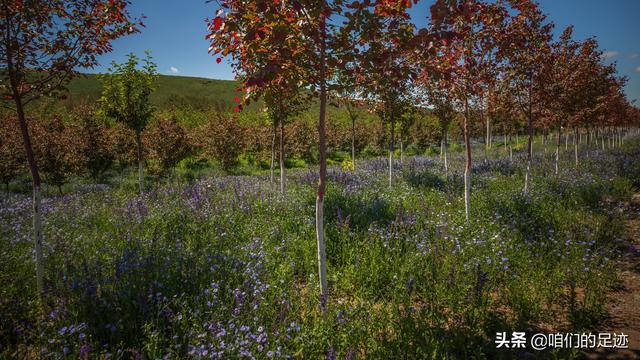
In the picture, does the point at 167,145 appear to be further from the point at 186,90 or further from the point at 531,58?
the point at 186,90

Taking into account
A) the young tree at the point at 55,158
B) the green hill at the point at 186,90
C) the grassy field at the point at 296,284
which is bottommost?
the grassy field at the point at 296,284

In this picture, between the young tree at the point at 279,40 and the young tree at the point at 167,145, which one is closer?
the young tree at the point at 279,40

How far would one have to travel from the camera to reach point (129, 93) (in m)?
12.4

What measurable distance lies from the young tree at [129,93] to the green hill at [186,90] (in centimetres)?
9954

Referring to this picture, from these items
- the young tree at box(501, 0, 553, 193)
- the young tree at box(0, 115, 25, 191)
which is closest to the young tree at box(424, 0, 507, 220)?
the young tree at box(501, 0, 553, 193)

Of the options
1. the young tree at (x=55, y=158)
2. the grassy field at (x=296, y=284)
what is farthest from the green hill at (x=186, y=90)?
the grassy field at (x=296, y=284)

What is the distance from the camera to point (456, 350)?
3.53m

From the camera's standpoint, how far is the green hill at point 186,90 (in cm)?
10746

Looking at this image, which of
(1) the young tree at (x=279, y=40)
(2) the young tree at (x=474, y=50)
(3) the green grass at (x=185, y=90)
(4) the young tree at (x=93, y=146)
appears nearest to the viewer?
(1) the young tree at (x=279, y=40)

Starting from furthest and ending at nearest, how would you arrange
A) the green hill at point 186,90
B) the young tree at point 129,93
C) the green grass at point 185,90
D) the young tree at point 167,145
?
the green grass at point 185,90 < the green hill at point 186,90 < the young tree at point 167,145 < the young tree at point 129,93

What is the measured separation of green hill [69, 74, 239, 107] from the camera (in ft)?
353

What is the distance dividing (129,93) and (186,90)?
132760 mm

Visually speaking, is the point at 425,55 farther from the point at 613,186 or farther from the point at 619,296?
the point at 613,186

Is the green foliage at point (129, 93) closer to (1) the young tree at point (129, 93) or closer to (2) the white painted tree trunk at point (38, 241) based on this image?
(1) the young tree at point (129, 93)
